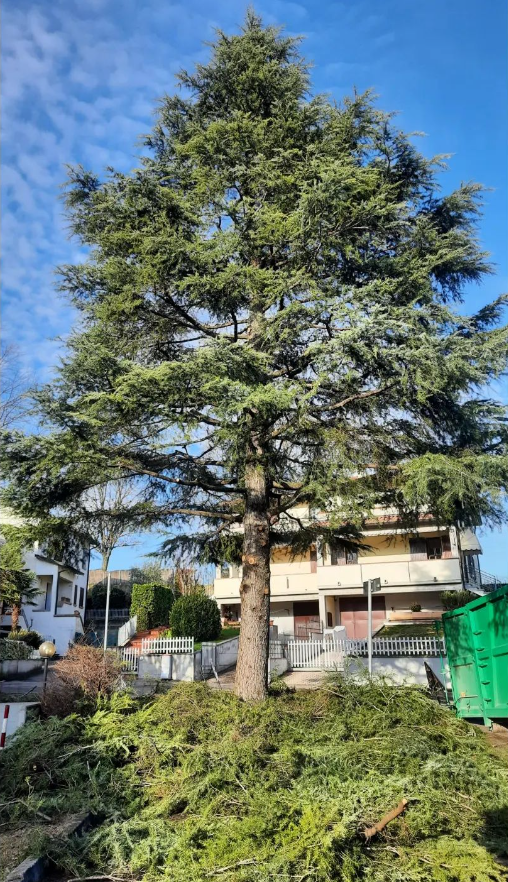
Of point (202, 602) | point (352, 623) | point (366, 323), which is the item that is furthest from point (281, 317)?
point (352, 623)

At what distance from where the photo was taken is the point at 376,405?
11422 mm

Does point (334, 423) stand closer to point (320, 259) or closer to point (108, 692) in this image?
point (320, 259)

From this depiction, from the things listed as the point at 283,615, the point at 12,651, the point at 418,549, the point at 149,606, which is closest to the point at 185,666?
the point at 12,651

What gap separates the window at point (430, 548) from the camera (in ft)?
98.4

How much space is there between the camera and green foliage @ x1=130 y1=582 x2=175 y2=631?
30984mm

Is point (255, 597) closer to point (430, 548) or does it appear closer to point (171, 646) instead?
point (171, 646)

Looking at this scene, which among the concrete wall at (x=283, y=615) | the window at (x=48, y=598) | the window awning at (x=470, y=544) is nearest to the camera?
the concrete wall at (x=283, y=615)

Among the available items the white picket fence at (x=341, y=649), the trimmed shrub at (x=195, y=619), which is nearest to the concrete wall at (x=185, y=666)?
the white picket fence at (x=341, y=649)

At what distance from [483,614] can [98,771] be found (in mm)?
5354

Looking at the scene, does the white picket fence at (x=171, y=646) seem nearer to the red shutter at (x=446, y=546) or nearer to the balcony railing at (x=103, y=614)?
the red shutter at (x=446, y=546)

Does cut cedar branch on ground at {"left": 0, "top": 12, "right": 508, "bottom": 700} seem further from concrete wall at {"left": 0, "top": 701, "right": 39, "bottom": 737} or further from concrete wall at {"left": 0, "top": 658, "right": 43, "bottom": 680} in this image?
concrete wall at {"left": 0, "top": 658, "right": 43, "bottom": 680}

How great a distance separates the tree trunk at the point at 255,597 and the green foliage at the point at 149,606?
2109 centimetres

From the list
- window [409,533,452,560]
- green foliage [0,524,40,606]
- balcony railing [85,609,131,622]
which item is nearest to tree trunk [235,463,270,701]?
green foliage [0,524,40,606]

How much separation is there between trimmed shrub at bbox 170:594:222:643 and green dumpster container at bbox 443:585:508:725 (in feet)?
57.0
